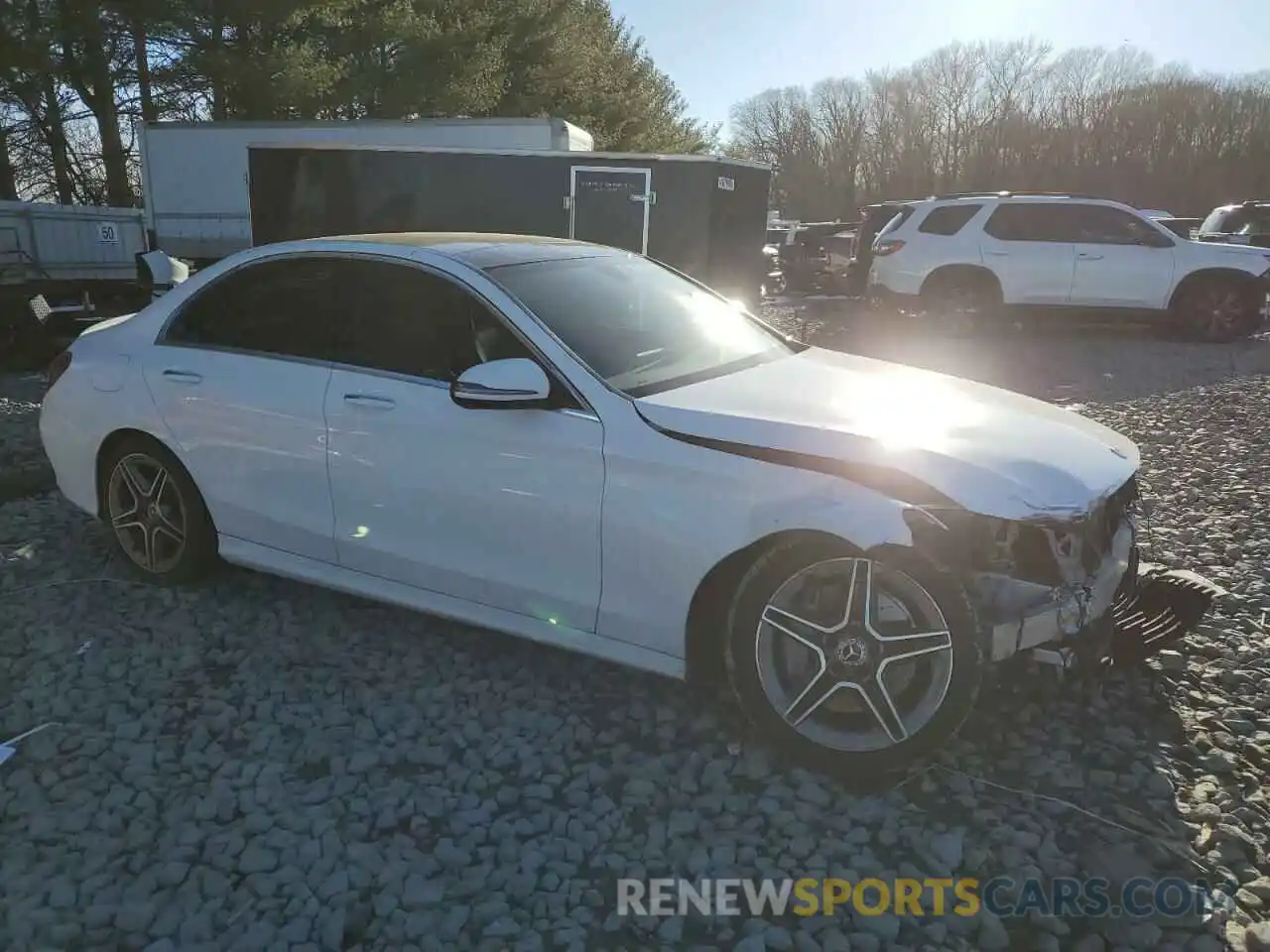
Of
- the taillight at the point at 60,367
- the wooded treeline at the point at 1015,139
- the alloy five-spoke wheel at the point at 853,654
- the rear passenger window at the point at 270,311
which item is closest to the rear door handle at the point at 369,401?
the rear passenger window at the point at 270,311

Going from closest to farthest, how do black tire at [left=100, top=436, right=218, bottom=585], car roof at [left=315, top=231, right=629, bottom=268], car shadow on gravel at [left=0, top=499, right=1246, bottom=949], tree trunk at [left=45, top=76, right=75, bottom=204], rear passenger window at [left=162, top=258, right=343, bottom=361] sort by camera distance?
car shadow on gravel at [left=0, top=499, right=1246, bottom=949], car roof at [left=315, top=231, right=629, bottom=268], rear passenger window at [left=162, top=258, right=343, bottom=361], black tire at [left=100, top=436, right=218, bottom=585], tree trunk at [left=45, top=76, right=75, bottom=204]

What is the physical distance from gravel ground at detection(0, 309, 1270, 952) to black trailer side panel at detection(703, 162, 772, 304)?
943 cm

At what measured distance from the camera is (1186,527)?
17.0 feet

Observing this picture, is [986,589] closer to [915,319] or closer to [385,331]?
[385,331]

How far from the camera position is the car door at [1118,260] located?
40.1 feet

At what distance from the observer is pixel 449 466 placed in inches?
131

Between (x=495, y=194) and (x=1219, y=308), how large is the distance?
378 inches

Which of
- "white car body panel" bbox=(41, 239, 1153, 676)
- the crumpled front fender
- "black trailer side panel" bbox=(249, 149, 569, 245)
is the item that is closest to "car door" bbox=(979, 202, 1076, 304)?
"black trailer side panel" bbox=(249, 149, 569, 245)

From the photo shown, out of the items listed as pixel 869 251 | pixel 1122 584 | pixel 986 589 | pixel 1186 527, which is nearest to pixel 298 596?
pixel 986 589

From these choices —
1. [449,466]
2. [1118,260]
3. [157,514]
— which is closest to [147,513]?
[157,514]

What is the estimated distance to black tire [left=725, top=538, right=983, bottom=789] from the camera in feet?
8.80

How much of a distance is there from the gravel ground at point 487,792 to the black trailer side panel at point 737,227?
9431 millimetres

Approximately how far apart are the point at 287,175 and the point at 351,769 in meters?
11.1

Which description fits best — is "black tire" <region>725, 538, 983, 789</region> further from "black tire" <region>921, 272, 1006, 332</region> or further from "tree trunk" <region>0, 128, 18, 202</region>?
"tree trunk" <region>0, 128, 18, 202</region>
